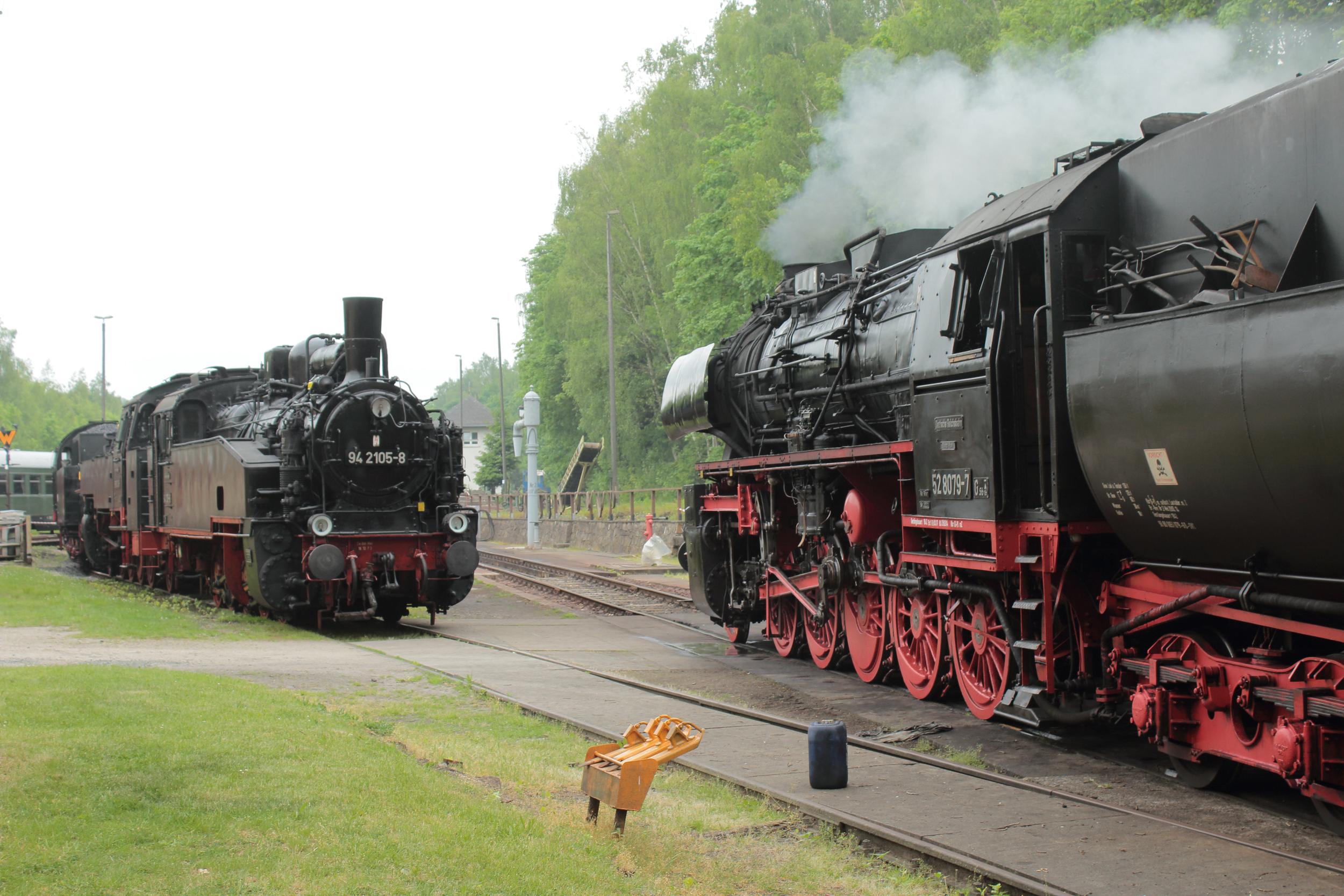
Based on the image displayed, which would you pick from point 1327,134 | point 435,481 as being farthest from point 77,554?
point 1327,134

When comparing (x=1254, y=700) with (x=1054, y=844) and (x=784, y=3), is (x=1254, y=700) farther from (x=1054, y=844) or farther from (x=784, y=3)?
(x=784, y=3)

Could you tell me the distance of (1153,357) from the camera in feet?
19.6

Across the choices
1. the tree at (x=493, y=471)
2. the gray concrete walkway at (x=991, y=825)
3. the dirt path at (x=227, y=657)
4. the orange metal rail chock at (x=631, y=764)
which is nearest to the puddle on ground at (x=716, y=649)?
the dirt path at (x=227, y=657)

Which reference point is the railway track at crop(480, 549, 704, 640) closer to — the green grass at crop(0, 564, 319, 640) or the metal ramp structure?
the green grass at crop(0, 564, 319, 640)

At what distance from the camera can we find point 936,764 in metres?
7.32

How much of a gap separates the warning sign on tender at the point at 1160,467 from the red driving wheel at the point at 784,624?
20.4 ft

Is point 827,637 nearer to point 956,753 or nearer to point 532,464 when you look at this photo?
point 956,753

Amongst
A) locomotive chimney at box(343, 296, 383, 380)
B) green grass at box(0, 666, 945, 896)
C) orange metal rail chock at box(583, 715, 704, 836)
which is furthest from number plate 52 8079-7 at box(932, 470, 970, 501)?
locomotive chimney at box(343, 296, 383, 380)

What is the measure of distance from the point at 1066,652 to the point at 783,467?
3976mm

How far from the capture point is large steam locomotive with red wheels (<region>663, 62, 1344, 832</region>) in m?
5.43

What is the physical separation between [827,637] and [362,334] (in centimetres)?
760

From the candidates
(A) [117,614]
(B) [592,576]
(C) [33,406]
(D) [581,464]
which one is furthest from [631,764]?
(C) [33,406]

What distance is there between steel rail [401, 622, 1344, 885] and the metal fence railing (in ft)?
58.7

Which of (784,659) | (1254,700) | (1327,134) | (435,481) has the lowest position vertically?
(784,659)
